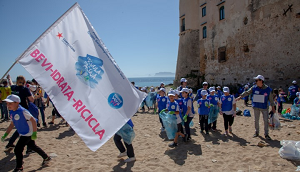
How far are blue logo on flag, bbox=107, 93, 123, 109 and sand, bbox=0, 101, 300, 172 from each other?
1610mm

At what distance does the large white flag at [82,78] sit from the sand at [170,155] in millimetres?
1500

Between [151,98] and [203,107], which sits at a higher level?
[203,107]

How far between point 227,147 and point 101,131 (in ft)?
12.6

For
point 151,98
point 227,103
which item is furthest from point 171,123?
point 151,98

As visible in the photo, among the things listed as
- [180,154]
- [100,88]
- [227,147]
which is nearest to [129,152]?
[180,154]

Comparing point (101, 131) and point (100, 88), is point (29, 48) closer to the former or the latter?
point (100, 88)

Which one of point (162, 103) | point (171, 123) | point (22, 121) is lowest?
point (171, 123)

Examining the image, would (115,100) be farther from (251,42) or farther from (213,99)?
(251,42)

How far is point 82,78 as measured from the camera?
141 inches

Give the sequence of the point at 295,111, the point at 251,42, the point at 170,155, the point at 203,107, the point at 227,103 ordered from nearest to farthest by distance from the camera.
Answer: the point at 170,155 < the point at 227,103 < the point at 203,107 < the point at 295,111 < the point at 251,42

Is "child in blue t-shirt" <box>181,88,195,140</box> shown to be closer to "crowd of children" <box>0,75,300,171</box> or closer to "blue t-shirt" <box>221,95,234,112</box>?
"crowd of children" <box>0,75,300,171</box>

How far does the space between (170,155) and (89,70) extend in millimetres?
3029

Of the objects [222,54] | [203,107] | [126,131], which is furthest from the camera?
[222,54]

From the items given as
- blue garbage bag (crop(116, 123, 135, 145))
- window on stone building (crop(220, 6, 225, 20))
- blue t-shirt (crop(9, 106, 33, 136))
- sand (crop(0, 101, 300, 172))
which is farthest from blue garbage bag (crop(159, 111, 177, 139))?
window on stone building (crop(220, 6, 225, 20))
